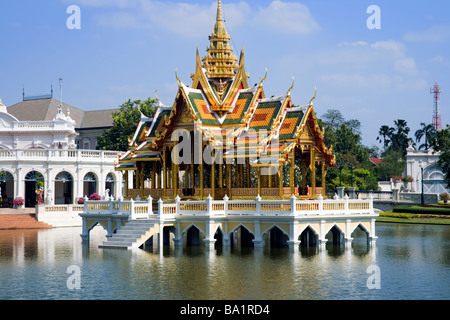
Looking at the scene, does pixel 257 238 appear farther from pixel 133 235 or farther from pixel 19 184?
pixel 19 184

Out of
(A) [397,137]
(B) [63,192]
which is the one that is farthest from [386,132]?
(B) [63,192]

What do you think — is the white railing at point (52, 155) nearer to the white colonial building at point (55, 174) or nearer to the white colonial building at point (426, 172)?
the white colonial building at point (55, 174)

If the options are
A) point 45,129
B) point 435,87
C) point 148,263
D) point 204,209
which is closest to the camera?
point 148,263

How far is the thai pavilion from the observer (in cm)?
3164

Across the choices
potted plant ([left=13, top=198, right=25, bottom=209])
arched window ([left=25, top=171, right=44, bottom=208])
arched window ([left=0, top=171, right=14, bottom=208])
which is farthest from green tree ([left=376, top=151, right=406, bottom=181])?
potted plant ([left=13, top=198, right=25, bottom=209])

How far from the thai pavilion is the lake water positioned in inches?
146

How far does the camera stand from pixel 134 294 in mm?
20094

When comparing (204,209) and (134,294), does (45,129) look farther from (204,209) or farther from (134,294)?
(134,294)

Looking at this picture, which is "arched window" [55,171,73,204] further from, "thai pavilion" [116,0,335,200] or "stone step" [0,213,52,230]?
"thai pavilion" [116,0,335,200]

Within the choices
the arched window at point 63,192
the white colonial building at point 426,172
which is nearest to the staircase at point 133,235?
the arched window at point 63,192

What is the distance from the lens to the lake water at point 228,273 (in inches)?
793

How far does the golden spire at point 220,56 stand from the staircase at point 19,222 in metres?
20.4
